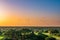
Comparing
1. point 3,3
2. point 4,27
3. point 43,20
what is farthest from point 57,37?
point 3,3

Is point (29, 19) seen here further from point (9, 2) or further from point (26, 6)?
point (9, 2)

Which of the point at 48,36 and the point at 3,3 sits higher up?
the point at 3,3

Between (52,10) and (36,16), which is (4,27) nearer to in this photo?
(36,16)

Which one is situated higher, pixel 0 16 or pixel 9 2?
pixel 9 2

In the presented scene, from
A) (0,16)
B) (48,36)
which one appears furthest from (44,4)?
(0,16)

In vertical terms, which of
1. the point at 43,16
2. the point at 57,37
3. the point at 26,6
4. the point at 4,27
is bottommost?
the point at 57,37

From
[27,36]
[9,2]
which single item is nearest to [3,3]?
[9,2]

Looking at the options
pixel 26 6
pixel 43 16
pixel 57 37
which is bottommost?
pixel 57 37

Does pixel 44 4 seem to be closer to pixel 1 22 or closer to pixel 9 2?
pixel 9 2
